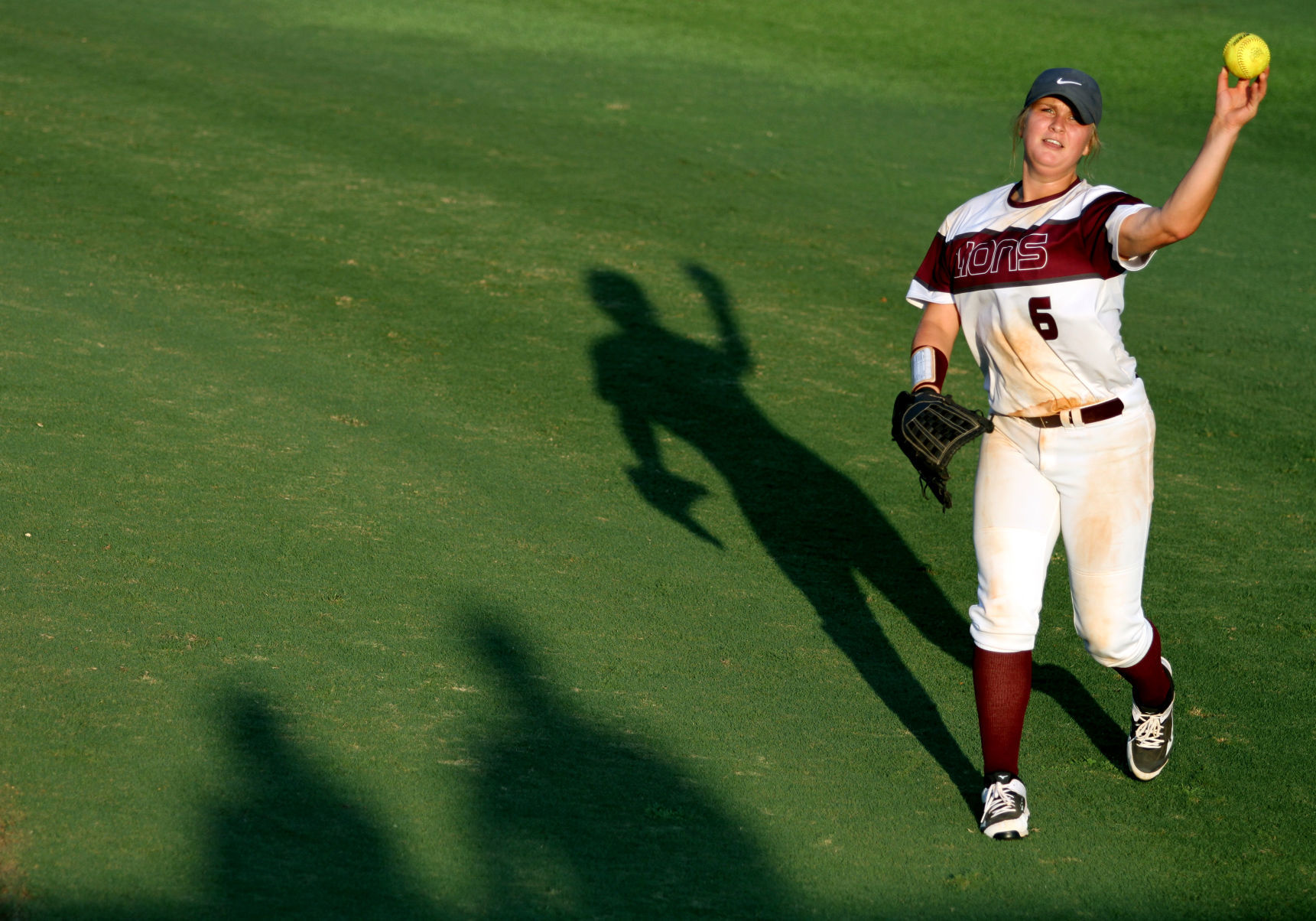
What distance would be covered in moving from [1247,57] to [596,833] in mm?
2811

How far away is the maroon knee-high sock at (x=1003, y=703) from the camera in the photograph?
13.6 ft

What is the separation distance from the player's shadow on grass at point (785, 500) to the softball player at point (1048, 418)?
0.53 m

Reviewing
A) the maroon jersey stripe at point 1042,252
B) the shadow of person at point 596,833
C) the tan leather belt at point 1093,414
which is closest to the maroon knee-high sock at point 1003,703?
the tan leather belt at point 1093,414

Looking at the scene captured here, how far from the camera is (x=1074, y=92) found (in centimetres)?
401

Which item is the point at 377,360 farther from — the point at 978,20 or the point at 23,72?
the point at 978,20

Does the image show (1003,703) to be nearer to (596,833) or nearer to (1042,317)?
(1042,317)

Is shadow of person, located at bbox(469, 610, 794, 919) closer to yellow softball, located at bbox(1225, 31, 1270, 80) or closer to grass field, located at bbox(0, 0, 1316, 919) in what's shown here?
grass field, located at bbox(0, 0, 1316, 919)

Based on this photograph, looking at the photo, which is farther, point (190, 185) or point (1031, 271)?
point (190, 185)

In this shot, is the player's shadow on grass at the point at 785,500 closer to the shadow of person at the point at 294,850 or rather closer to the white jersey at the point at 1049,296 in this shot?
the white jersey at the point at 1049,296

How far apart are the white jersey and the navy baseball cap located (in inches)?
8.5

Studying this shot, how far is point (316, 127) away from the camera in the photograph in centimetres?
1255

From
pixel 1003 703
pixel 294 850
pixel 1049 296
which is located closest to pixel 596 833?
pixel 294 850

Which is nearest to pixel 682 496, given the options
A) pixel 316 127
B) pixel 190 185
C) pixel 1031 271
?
pixel 1031 271

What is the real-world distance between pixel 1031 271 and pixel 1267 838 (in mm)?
1851
